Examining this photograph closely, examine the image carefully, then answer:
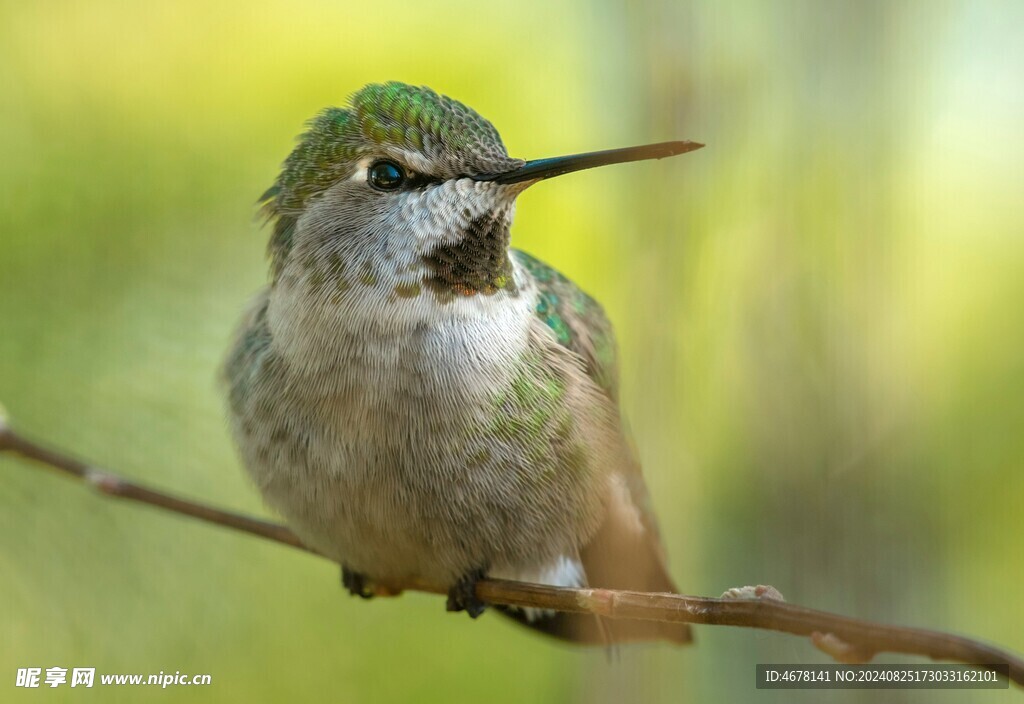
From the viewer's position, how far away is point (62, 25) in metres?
2.14

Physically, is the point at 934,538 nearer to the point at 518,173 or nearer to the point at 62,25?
the point at 518,173

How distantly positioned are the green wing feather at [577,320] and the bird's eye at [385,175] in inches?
11.7

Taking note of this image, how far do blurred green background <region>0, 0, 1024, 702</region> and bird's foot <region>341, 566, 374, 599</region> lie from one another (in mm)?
273

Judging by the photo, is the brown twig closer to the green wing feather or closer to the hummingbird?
the hummingbird

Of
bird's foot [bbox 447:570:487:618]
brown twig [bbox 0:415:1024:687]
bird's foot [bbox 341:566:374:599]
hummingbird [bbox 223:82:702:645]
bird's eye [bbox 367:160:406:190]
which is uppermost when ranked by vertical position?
bird's eye [bbox 367:160:406:190]

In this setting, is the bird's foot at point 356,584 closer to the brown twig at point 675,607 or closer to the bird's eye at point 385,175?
the brown twig at point 675,607

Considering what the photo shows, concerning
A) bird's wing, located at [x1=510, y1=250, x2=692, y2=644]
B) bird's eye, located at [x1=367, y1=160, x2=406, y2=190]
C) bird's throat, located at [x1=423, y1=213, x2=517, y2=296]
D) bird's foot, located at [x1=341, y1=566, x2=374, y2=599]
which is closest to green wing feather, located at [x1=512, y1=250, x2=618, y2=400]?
bird's wing, located at [x1=510, y1=250, x2=692, y2=644]

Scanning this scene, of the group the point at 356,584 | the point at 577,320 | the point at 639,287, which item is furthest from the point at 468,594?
the point at 639,287

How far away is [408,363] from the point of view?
162cm

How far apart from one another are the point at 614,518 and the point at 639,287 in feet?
1.60

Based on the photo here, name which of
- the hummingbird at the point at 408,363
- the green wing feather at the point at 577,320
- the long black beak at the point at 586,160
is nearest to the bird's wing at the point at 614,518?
the green wing feather at the point at 577,320

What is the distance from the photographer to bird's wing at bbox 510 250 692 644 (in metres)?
1.96

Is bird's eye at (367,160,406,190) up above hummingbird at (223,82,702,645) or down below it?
above

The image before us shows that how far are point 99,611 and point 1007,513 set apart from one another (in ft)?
6.36
